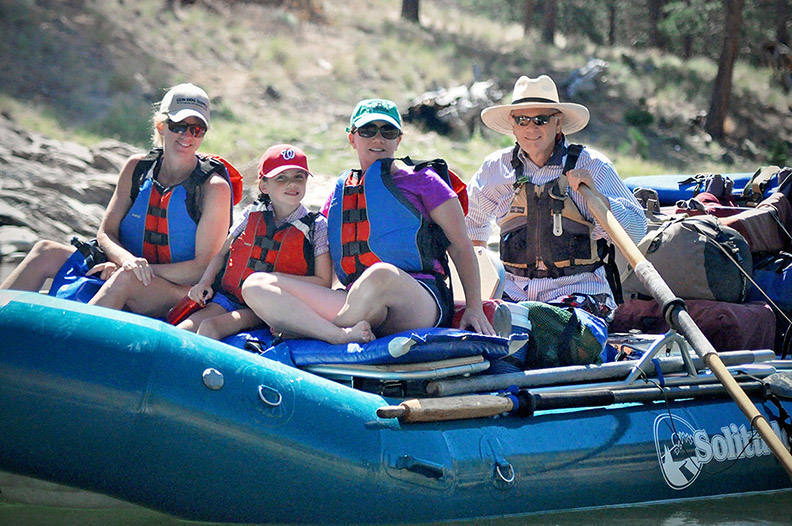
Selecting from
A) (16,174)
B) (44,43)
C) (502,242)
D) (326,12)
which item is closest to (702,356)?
(502,242)

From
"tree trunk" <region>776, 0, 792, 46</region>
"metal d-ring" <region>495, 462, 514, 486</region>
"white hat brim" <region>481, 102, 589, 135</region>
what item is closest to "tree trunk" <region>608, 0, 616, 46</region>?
"tree trunk" <region>776, 0, 792, 46</region>

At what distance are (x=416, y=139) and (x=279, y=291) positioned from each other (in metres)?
10.6

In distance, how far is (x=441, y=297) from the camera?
158 inches

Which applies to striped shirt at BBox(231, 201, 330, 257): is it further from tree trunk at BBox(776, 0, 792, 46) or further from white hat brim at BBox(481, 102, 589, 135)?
tree trunk at BBox(776, 0, 792, 46)

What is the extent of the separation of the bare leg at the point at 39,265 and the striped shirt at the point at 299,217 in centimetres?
78

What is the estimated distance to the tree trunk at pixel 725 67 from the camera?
17828mm

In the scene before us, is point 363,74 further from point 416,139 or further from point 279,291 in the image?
point 279,291

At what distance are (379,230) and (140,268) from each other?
3.42ft

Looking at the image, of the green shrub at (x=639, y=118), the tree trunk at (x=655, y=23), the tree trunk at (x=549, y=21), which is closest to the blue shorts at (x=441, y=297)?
the green shrub at (x=639, y=118)

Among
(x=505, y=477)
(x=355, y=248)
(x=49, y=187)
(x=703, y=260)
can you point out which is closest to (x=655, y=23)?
(x=49, y=187)

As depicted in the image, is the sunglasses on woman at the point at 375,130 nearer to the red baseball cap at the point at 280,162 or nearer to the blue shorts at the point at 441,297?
the red baseball cap at the point at 280,162

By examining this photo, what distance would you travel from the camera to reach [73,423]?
3.20 m

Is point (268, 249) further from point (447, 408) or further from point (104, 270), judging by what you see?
point (447, 408)

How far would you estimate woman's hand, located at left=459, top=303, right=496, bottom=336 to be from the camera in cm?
397
